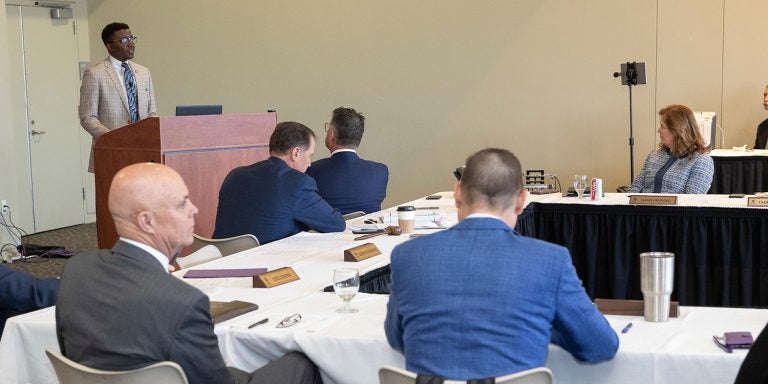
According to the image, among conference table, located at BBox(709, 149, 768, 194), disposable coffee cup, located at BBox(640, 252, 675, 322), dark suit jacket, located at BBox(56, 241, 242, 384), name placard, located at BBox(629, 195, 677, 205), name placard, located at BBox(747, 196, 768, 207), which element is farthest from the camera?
conference table, located at BBox(709, 149, 768, 194)

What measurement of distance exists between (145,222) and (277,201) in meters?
2.14

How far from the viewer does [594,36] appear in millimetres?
9094

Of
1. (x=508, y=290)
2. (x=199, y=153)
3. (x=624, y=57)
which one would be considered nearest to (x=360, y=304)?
(x=508, y=290)

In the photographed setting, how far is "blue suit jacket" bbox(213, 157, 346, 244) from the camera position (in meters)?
4.50

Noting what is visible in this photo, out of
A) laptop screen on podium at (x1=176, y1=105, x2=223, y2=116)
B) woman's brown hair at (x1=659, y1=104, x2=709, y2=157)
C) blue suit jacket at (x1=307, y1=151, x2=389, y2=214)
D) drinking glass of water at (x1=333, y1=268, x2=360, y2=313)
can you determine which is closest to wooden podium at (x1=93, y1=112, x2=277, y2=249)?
laptop screen on podium at (x1=176, y1=105, x2=223, y2=116)

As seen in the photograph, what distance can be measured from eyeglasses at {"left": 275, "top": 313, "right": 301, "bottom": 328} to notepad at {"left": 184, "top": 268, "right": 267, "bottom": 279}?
0.63 m

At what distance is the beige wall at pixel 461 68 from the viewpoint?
881 cm

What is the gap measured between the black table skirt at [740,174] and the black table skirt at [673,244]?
8.92ft

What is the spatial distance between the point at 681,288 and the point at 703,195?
693 mm

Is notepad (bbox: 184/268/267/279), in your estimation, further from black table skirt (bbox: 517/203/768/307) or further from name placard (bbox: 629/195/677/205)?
name placard (bbox: 629/195/677/205)

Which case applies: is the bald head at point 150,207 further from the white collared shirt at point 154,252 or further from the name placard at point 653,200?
the name placard at point 653,200

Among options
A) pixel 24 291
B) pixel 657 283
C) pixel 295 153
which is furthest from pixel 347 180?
pixel 657 283

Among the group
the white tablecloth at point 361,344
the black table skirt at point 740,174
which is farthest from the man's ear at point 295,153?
the black table skirt at point 740,174

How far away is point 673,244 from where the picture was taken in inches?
211
